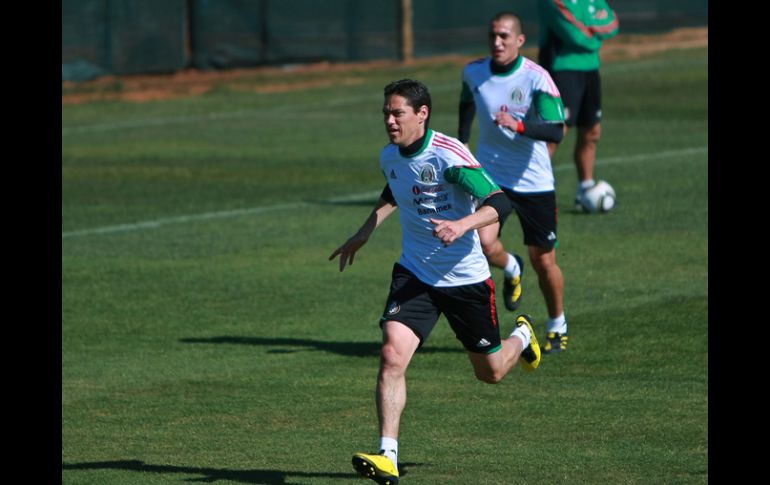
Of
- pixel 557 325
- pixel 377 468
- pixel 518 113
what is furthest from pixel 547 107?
pixel 377 468

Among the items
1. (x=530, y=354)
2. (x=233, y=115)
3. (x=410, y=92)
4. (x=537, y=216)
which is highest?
(x=410, y=92)

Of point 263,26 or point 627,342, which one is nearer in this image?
point 627,342

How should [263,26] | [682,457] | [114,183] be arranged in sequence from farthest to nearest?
[263,26] → [114,183] → [682,457]

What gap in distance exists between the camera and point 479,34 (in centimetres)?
4391

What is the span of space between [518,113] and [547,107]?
0.30 metres

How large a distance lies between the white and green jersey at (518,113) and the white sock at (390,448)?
4.56 meters

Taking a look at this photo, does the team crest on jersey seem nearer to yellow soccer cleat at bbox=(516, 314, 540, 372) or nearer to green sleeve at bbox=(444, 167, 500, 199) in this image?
green sleeve at bbox=(444, 167, 500, 199)

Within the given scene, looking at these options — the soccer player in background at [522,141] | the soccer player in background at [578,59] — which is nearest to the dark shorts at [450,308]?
the soccer player in background at [522,141]

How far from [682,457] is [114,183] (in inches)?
572

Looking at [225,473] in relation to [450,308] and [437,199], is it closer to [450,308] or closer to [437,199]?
[450,308]

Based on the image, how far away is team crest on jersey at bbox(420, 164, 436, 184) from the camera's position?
9711 millimetres

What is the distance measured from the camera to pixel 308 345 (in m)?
13.4
